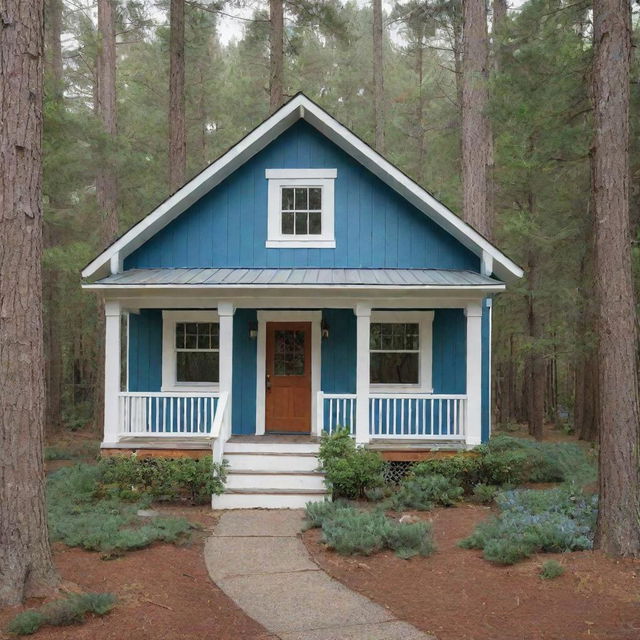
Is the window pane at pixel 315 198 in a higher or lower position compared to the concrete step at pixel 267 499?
higher

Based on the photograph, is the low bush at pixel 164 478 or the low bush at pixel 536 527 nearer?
the low bush at pixel 536 527

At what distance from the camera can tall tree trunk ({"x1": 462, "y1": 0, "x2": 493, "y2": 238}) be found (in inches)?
545

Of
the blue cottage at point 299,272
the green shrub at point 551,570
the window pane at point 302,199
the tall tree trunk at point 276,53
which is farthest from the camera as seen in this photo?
the tall tree trunk at point 276,53

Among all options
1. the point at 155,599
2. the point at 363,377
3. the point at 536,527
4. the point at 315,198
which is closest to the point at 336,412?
the point at 363,377

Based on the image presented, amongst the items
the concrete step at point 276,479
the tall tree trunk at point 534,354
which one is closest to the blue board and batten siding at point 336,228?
the concrete step at point 276,479

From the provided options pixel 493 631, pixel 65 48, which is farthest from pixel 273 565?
pixel 65 48

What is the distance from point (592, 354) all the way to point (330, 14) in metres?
11.1

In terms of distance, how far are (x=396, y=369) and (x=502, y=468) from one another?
278cm

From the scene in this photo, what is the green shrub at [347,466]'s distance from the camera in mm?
9000

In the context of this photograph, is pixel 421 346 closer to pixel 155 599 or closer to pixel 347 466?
pixel 347 466

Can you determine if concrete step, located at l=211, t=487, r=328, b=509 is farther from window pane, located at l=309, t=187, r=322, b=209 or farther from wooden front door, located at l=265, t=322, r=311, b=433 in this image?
window pane, located at l=309, t=187, r=322, b=209

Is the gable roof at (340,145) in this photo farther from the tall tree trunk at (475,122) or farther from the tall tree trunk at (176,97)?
the tall tree trunk at (176,97)

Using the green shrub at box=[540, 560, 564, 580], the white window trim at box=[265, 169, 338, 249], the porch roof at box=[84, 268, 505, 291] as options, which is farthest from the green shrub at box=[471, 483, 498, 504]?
the white window trim at box=[265, 169, 338, 249]

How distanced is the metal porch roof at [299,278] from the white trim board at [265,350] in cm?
86
